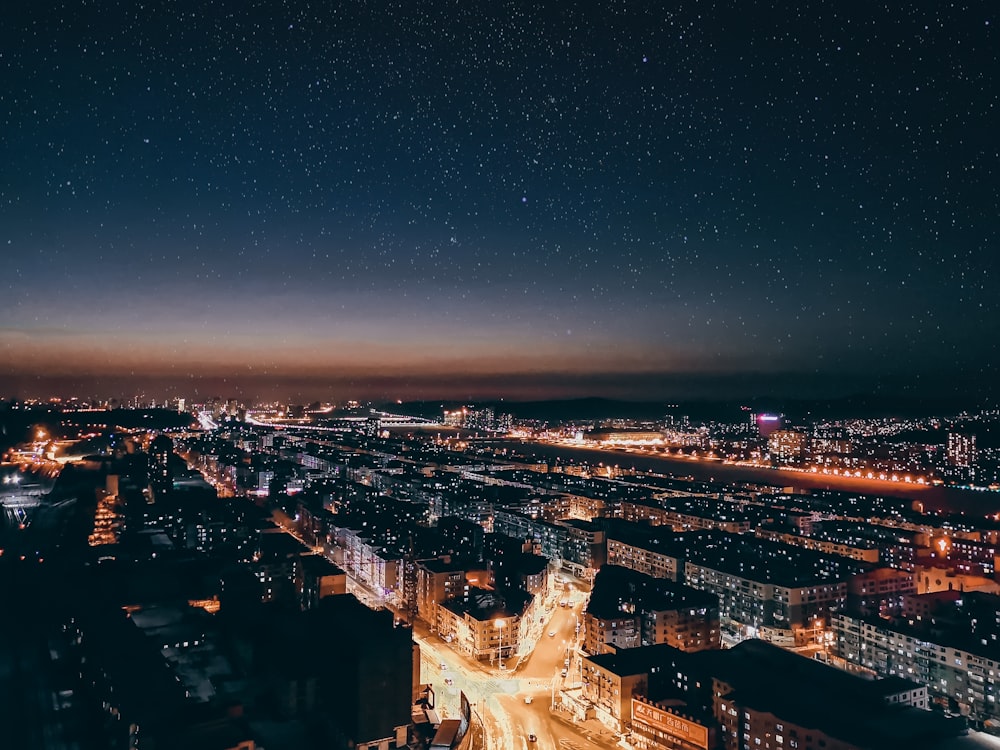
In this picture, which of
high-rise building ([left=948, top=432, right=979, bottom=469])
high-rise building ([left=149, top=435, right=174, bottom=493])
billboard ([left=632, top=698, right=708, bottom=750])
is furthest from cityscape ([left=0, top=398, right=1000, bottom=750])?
high-rise building ([left=948, top=432, right=979, bottom=469])

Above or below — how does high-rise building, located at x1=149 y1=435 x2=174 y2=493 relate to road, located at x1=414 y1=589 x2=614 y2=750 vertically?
above

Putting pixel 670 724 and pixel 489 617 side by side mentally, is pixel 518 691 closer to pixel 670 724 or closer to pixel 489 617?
pixel 489 617

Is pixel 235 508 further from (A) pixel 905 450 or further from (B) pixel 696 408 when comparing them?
(B) pixel 696 408

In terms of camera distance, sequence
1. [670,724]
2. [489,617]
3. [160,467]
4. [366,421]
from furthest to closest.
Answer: [366,421] → [160,467] → [489,617] → [670,724]

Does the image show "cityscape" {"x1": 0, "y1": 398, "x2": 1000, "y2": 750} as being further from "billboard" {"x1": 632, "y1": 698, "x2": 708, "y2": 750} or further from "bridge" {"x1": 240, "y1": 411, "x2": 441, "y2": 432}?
"bridge" {"x1": 240, "y1": 411, "x2": 441, "y2": 432}

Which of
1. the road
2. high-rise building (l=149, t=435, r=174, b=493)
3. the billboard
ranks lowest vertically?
the road

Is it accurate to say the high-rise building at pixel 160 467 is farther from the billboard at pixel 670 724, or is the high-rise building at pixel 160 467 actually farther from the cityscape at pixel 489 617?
the billboard at pixel 670 724

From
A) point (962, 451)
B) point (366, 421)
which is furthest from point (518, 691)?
point (366, 421)
